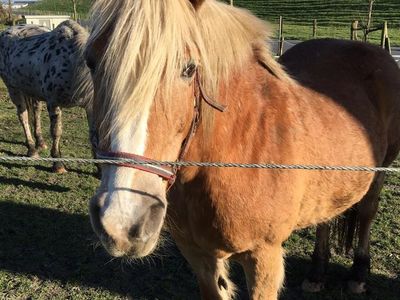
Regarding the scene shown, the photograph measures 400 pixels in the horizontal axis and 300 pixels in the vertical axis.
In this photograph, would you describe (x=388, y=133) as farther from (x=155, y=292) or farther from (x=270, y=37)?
(x=155, y=292)

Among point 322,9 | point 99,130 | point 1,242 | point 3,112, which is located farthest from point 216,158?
point 322,9

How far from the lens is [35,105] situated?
5.96 meters

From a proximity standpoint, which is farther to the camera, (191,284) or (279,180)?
(191,284)

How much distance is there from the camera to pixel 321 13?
114 ft

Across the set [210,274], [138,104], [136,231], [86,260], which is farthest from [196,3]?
[86,260]

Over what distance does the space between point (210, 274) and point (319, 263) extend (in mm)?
1122

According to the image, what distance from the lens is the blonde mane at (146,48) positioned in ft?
4.37

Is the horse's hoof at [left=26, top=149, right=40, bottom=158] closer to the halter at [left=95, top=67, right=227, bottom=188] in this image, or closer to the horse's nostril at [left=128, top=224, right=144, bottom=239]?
the halter at [left=95, top=67, right=227, bottom=188]

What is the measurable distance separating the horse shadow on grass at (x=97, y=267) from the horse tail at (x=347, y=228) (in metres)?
0.27

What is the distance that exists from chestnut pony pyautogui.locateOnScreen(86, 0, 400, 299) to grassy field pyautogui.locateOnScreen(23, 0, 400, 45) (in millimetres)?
21583

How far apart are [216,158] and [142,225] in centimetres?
60

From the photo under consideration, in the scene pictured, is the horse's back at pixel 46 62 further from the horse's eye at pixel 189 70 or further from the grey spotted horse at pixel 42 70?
the horse's eye at pixel 189 70

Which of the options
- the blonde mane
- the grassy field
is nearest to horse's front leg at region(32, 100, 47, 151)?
the blonde mane

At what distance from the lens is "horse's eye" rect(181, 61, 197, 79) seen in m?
1.45
